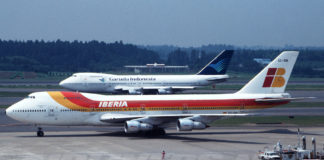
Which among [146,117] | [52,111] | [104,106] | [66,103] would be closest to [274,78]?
[146,117]

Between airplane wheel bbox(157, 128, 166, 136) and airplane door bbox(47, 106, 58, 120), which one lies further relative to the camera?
airplane wheel bbox(157, 128, 166, 136)

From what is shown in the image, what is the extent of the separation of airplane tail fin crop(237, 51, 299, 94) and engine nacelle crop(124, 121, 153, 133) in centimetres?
1019

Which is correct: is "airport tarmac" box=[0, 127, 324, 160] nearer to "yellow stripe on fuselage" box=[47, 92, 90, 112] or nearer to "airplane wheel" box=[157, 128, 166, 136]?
"airplane wheel" box=[157, 128, 166, 136]

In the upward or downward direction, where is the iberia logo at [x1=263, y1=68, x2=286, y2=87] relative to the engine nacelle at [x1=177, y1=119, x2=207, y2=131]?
upward

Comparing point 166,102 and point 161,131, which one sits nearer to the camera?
point 161,131

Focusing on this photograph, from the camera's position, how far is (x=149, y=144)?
39.0 metres

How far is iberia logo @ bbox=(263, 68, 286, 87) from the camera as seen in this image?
1873 inches

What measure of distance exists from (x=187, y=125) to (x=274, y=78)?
1060 cm

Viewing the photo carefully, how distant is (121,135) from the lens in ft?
145

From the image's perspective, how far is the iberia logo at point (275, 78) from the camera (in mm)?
47562

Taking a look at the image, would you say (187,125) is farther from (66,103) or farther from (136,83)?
(136,83)

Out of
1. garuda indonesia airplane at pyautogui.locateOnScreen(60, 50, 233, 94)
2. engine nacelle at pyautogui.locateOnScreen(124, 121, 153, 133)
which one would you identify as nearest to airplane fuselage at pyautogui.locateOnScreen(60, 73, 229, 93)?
garuda indonesia airplane at pyautogui.locateOnScreen(60, 50, 233, 94)

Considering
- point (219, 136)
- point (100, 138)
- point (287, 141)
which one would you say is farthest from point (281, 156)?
point (100, 138)

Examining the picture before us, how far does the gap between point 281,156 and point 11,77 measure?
12361cm
